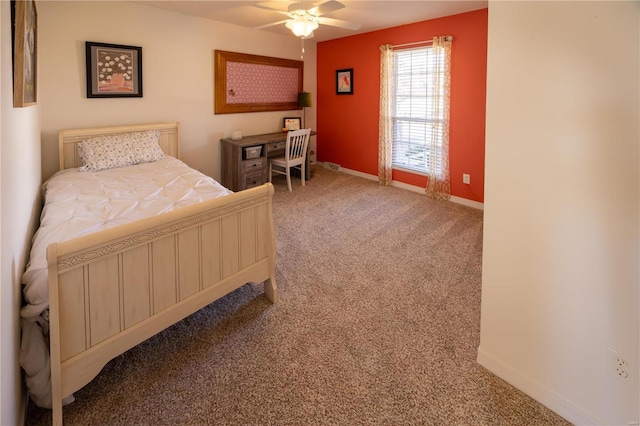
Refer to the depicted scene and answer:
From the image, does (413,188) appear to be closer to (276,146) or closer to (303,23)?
(276,146)

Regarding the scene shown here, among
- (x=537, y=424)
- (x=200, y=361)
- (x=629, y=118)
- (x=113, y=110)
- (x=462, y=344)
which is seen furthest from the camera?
(x=113, y=110)

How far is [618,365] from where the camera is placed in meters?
1.33

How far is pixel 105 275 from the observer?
1.52 meters

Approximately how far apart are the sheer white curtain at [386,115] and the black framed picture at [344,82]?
0.71 meters

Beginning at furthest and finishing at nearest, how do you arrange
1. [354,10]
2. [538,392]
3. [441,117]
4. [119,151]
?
[441,117], [354,10], [119,151], [538,392]

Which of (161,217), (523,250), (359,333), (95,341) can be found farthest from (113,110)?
(523,250)

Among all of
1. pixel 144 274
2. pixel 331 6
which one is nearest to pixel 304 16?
pixel 331 6

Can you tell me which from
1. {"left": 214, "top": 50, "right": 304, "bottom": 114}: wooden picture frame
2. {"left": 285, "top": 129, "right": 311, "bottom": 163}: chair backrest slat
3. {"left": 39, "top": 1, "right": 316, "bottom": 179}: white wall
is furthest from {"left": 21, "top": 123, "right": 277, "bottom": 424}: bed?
{"left": 214, "top": 50, "right": 304, "bottom": 114}: wooden picture frame

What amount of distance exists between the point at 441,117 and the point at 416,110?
0.48 metres

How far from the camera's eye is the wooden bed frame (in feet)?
4.61

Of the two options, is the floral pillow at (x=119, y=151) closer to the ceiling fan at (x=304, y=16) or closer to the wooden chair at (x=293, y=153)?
the wooden chair at (x=293, y=153)

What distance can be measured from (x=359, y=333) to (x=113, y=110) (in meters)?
3.62

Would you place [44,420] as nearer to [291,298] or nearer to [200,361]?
[200,361]

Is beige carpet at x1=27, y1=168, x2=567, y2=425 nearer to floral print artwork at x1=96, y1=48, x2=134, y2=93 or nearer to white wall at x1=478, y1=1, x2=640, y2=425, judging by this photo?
white wall at x1=478, y1=1, x2=640, y2=425
